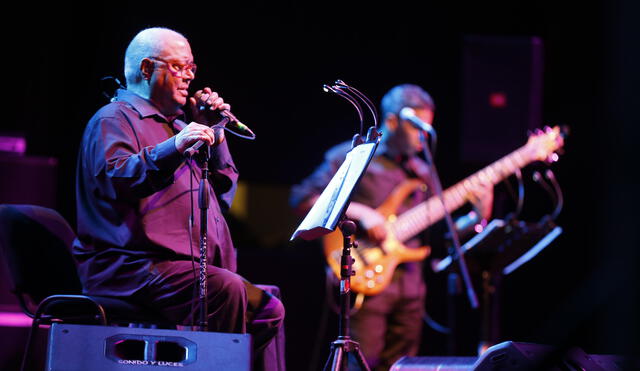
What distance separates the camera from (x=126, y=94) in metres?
3.57

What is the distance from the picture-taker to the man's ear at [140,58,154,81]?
350 cm

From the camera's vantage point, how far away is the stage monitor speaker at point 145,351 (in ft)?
8.43

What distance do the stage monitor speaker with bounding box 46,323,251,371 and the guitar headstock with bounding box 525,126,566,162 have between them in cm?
337

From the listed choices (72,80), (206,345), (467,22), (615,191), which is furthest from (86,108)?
(615,191)

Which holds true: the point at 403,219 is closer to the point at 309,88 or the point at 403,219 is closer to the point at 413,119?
the point at 413,119

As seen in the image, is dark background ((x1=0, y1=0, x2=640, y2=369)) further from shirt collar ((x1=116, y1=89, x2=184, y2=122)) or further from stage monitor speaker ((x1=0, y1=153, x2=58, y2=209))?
shirt collar ((x1=116, y1=89, x2=184, y2=122))

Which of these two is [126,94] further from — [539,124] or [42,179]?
[539,124]

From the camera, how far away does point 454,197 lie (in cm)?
550

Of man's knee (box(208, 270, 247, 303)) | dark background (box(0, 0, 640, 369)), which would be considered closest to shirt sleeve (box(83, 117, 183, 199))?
man's knee (box(208, 270, 247, 303))

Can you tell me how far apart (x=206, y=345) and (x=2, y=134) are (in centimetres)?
242

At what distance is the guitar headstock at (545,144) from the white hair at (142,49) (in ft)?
9.43

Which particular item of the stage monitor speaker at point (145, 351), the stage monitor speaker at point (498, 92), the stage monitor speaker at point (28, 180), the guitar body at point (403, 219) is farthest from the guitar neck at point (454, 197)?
the stage monitor speaker at point (145, 351)

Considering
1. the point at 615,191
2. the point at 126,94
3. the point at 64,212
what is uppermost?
the point at 615,191

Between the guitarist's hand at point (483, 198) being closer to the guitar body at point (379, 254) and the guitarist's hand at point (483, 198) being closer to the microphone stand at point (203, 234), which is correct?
the guitar body at point (379, 254)
